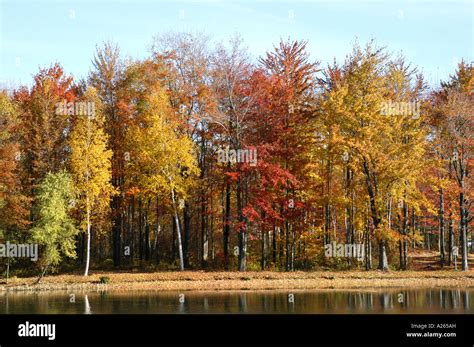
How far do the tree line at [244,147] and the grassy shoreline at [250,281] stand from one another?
2.27 metres

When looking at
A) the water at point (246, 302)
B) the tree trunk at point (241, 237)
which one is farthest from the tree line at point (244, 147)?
the water at point (246, 302)

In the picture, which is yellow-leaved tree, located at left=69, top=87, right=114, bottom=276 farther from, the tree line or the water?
the water

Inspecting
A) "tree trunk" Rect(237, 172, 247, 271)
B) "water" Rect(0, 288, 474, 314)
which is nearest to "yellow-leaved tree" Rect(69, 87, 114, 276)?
"water" Rect(0, 288, 474, 314)

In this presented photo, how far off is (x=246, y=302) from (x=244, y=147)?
48.4ft

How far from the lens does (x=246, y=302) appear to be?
28172mm

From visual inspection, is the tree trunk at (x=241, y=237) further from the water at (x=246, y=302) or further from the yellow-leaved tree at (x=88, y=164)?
the yellow-leaved tree at (x=88, y=164)

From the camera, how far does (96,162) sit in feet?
135

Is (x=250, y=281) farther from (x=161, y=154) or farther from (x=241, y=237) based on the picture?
(x=161, y=154)

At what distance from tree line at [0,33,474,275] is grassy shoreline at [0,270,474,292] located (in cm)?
227

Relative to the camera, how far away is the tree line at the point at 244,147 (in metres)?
40.4

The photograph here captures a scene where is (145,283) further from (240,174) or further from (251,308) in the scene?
(251,308)

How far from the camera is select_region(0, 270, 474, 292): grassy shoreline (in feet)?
119

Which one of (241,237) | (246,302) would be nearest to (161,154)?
(241,237)
